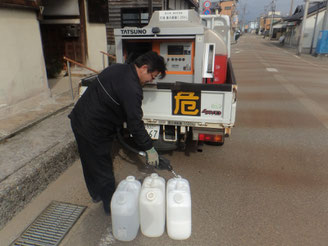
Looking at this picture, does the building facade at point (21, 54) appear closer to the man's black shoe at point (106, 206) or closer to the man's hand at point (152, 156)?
the man's black shoe at point (106, 206)

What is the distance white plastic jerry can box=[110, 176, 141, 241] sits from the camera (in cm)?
260

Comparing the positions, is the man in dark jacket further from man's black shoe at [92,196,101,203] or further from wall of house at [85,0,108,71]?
wall of house at [85,0,108,71]

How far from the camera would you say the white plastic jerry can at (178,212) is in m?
2.62

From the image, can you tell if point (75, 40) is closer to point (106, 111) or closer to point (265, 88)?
point (265, 88)

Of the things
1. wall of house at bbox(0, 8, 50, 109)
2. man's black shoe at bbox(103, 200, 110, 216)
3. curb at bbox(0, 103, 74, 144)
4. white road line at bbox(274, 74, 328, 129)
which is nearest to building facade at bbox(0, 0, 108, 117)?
wall of house at bbox(0, 8, 50, 109)

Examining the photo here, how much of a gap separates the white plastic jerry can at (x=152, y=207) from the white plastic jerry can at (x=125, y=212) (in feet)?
0.25

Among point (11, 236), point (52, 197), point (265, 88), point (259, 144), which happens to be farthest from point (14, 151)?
point (265, 88)

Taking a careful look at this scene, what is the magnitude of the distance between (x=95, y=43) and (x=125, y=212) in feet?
31.4

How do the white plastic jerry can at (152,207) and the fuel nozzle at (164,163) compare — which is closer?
the white plastic jerry can at (152,207)

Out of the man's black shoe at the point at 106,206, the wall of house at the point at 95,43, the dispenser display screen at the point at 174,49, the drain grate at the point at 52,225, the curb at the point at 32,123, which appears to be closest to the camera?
the drain grate at the point at 52,225

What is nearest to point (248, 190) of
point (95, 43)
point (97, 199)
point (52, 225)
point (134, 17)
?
point (97, 199)

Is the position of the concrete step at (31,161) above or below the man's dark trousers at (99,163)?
below

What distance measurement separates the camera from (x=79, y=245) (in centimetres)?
268

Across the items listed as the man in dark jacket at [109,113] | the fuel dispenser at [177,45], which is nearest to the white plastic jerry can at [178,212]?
the man in dark jacket at [109,113]
